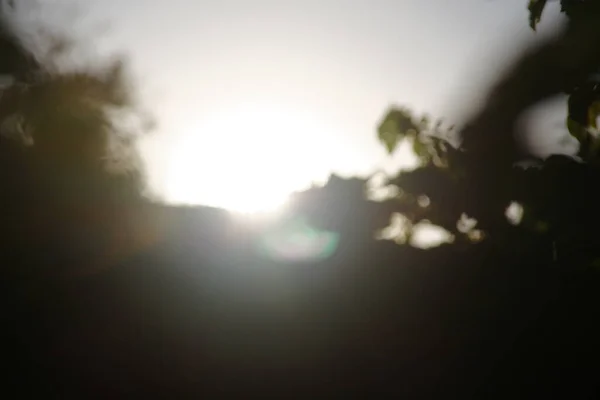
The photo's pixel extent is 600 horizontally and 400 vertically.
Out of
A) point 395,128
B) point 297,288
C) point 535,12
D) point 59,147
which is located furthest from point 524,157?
point 59,147

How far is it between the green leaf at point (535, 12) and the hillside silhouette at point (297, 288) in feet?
1.03

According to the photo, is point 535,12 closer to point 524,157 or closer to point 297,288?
point 524,157

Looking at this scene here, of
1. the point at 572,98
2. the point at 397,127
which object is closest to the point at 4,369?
the point at 397,127

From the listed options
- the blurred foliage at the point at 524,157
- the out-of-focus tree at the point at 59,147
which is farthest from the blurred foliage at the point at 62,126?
the blurred foliage at the point at 524,157

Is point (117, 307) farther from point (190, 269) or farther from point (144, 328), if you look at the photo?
point (190, 269)

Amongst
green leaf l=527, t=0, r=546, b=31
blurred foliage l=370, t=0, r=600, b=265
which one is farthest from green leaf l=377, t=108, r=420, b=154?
green leaf l=527, t=0, r=546, b=31

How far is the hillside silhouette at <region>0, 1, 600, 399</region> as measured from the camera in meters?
2.03

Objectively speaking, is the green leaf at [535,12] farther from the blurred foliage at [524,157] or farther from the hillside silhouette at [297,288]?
the hillside silhouette at [297,288]

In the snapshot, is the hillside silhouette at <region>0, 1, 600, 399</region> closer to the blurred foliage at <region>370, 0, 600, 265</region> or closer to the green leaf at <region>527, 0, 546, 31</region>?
the blurred foliage at <region>370, 0, 600, 265</region>

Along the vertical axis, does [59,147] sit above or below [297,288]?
above

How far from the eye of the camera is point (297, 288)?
14.8ft

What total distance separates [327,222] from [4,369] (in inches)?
135

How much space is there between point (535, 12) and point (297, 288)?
11.4 ft

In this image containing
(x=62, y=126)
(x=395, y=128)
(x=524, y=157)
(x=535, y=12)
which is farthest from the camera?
(x=62, y=126)
